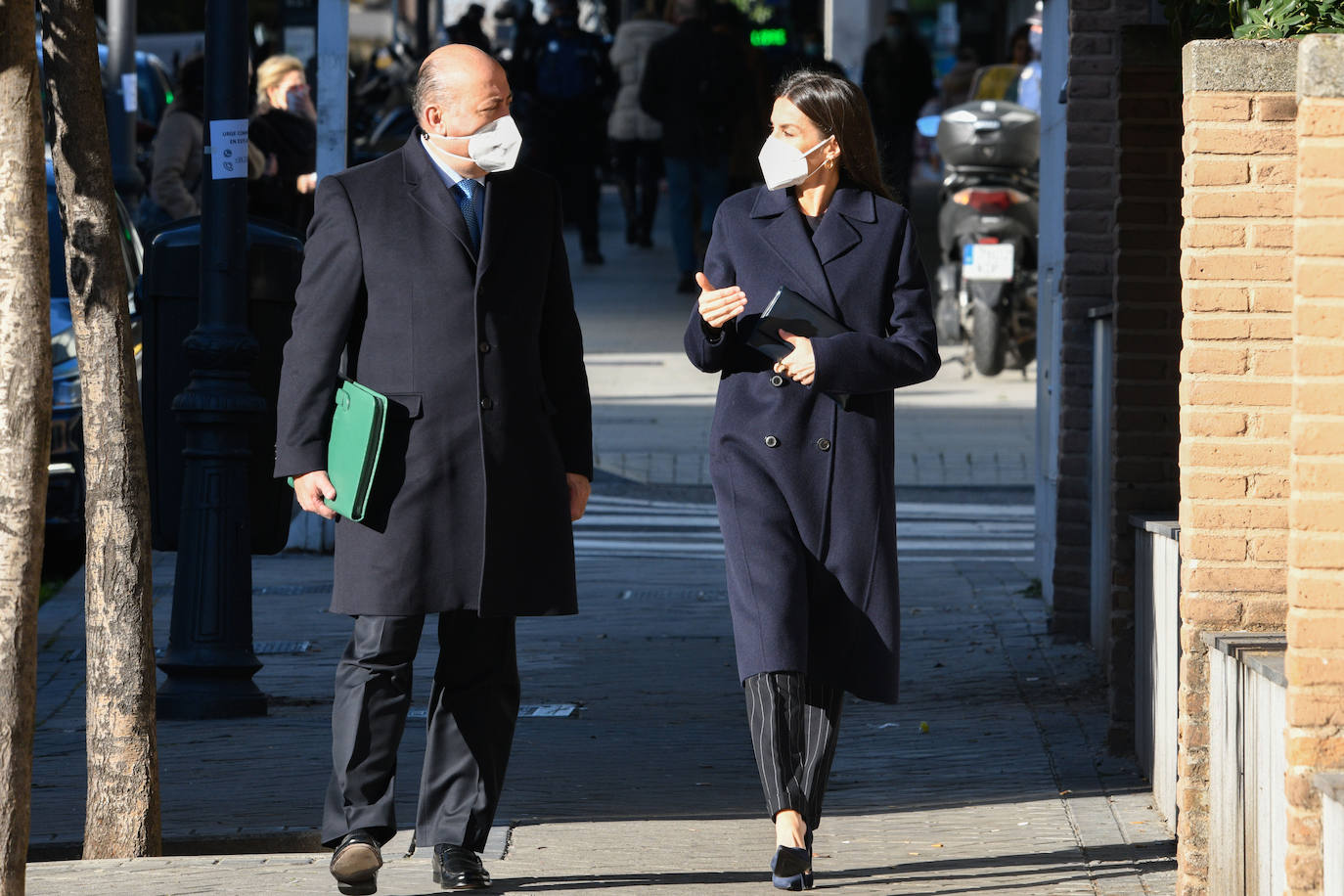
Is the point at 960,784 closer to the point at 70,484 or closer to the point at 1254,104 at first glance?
the point at 1254,104

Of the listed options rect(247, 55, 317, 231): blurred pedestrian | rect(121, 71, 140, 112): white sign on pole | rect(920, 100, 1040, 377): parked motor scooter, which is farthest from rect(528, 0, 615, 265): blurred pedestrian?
rect(247, 55, 317, 231): blurred pedestrian

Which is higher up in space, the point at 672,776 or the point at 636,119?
the point at 636,119

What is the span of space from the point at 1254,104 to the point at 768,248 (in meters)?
1.16

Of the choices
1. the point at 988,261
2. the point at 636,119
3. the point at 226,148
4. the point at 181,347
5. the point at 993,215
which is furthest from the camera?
the point at 636,119

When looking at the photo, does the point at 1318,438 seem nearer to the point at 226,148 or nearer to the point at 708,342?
the point at 708,342

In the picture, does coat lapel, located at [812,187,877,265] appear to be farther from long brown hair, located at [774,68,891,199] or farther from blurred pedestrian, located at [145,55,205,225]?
blurred pedestrian, located at [145,55,205,225]

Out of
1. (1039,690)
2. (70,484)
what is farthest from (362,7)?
(1039,690)

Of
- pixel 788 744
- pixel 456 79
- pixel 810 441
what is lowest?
pixel 788 744

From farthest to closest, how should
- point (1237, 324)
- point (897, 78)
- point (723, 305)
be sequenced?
point (897, 78), point (723, 305), point (1237, 324)

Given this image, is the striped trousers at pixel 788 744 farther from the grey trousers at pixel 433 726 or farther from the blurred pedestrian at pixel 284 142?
the blurred pedestrian at pixel 284 142

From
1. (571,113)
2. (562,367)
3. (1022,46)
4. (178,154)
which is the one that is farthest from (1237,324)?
(1022,46)

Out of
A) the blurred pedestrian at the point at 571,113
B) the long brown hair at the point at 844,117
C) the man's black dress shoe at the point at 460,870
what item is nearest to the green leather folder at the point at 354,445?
the man's black dress shoe at the point at 460,870

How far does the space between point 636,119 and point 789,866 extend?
16.4 meters

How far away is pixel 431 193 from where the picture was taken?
5043 millimetres
